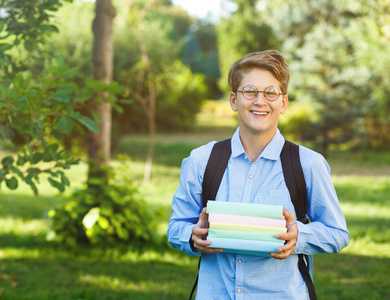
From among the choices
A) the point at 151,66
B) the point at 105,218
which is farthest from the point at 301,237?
the point at 151,66

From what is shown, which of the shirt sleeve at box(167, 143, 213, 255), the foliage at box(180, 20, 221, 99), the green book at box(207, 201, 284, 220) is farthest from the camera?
the foliage at box(180, 20, 221, 99)

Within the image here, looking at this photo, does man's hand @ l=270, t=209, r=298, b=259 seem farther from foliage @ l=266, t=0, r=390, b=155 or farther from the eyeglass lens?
foliage @ l=266, t=0, r=390, b=155

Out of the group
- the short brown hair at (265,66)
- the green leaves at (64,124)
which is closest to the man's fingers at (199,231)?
the short brown hair at (265,66)

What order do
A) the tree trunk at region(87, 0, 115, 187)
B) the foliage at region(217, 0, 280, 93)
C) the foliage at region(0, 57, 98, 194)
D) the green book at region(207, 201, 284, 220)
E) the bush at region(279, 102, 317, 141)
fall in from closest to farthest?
the green book at region(207, 201, 284, 220), the foliage at region(0, 57, 98, 194), the tree trunk at region(87, 0, 115, 187), the bush at region(279, 102, 317, 141), the foliage at region(217, 0, 280, 93)

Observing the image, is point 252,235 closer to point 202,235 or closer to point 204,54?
point 202,235

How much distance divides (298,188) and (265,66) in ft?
1.66

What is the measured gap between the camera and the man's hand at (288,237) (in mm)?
1656

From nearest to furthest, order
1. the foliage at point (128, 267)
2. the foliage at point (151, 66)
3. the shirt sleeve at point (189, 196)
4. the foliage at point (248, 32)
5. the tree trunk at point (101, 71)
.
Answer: the shirt sleeve at point (189, 196), the foliage at point (128, 267), the tree trunk at point (101, 71), the foliage at point (151, 66), the foliage at point (248, 32)

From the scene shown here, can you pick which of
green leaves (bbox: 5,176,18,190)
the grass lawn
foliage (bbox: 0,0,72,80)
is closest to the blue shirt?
green leaves (bbox: 5,176,18,190)

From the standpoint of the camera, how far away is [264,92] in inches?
75.1

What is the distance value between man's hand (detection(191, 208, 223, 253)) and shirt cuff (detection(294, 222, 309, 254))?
30 centimetres

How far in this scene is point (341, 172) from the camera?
42.2 ft

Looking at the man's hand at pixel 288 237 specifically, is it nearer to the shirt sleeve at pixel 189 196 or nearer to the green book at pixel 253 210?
the green book at pixel 253 210

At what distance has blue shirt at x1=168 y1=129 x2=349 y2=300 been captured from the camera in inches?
72.4
